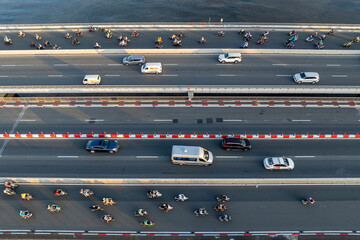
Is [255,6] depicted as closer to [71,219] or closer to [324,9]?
[324,9]

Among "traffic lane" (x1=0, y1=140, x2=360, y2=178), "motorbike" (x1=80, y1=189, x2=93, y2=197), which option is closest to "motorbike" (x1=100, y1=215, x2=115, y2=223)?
"motorbike" (x1=80, y1=189, x2=93, y2=197)

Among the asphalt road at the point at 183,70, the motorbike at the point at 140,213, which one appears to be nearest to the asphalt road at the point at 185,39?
the asphalt road at the point at 183,70

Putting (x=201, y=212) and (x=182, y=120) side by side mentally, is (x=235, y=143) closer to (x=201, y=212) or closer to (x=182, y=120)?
(x=182, y=120)

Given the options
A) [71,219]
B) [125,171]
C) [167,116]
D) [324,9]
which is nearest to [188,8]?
[324,9]

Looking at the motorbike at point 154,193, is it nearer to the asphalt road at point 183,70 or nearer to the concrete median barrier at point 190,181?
the concrete median barrier at point 190,181

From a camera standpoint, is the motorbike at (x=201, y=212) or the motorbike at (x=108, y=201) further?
the motorbike at (x=108, y=201)
